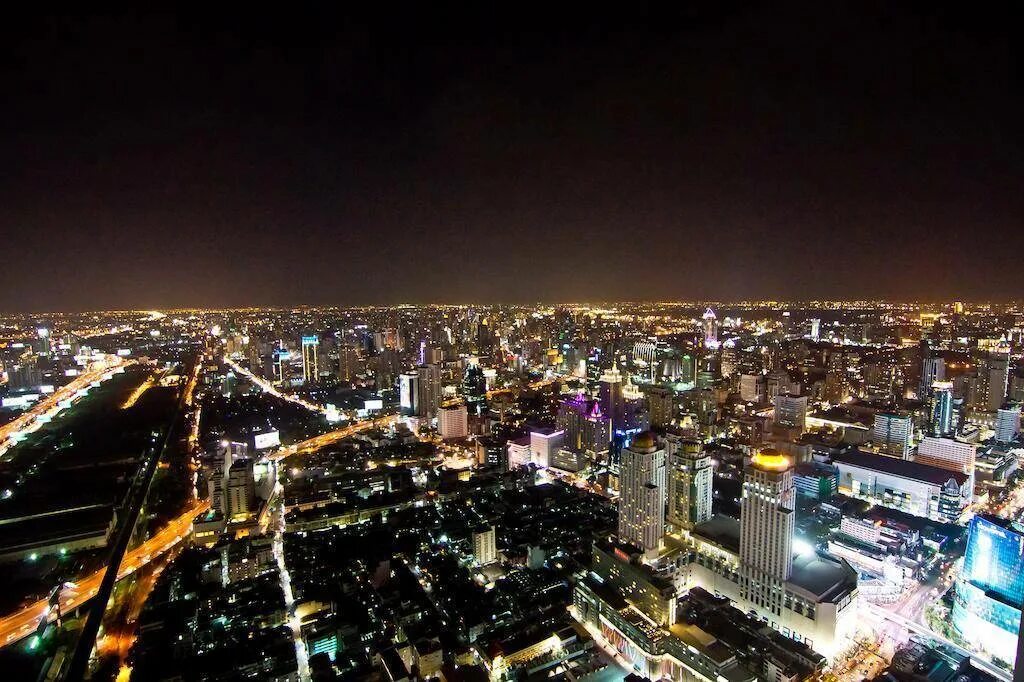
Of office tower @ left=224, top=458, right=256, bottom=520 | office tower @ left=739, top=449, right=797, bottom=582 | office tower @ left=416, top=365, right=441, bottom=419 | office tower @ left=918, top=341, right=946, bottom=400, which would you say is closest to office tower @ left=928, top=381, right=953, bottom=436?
office tower @ left=918, top=341, right=946, bottom=400

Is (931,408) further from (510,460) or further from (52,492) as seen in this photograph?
(52,492)

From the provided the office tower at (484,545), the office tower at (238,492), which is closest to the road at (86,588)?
the office tower at (238,492)

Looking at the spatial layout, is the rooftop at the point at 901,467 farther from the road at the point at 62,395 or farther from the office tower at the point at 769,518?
the road at the point at 62,395

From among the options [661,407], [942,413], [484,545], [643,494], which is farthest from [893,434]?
[484,545]

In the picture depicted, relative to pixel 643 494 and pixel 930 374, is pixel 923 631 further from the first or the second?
pixel 930 374

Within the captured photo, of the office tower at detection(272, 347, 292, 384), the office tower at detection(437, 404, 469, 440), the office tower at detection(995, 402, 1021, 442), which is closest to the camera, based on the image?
the office tower at detection(995, 402, 1021, 442)

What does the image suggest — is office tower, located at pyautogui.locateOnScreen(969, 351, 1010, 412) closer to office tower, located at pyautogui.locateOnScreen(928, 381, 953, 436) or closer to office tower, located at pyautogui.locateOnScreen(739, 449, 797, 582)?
office tower, located at pyautogui.locateOnScreen(928, 381, 953, 436)

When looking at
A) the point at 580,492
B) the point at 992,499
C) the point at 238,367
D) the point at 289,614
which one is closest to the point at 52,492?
the point at 289,614
